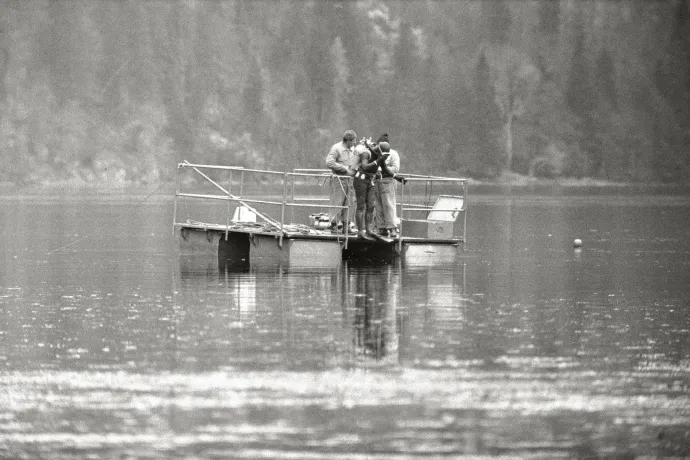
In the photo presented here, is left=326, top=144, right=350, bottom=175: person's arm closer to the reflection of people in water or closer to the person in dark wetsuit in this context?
the person in dark wetsuit

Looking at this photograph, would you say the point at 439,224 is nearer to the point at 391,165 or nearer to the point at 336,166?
the point at 391,165

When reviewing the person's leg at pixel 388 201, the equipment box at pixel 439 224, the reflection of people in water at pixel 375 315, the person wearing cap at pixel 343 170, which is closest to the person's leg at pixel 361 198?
the person wearing cap at pixel 343 170

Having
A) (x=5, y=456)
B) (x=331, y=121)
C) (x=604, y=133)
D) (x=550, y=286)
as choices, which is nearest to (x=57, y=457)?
(x=5, y=456)

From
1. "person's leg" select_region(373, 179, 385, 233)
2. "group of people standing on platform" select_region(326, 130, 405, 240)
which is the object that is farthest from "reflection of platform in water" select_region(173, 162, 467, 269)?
"person's leg" select_region(373, 179, 385, 233)

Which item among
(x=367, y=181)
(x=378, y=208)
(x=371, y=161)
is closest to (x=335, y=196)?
(x=378, y=208)

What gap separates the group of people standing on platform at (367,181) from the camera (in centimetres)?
2819

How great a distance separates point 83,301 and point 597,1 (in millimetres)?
136482

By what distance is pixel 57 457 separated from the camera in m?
10.8

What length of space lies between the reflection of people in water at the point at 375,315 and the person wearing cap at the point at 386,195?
2414 millimetres

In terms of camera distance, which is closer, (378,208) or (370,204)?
(370,204)

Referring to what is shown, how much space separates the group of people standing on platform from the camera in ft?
92.5

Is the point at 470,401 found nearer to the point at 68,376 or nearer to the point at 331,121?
the point at 68,376

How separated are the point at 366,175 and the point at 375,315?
30.0ft

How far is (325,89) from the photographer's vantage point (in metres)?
129
